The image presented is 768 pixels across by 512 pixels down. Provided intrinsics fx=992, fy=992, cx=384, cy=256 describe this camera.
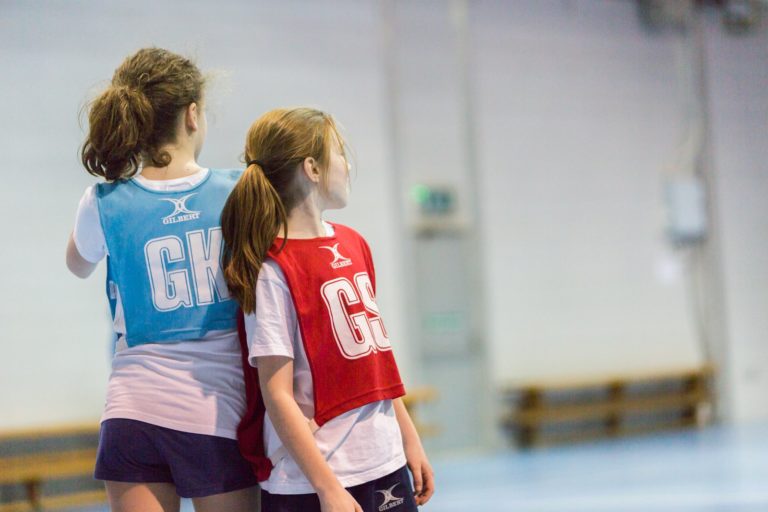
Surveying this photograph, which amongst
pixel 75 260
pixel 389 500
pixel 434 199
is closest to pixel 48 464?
pixel 434 199

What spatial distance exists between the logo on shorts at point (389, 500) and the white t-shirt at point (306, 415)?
0.03 m

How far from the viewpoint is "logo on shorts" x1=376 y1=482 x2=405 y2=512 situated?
165cm

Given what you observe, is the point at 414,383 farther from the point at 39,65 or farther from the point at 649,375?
the point at 39,65

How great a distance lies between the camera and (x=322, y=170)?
1.69 metres

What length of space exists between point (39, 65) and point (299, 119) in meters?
4.88

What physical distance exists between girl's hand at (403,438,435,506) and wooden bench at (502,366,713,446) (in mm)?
5968

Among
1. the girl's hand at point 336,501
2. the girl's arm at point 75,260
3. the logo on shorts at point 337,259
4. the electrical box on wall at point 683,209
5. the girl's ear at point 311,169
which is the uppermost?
the electrical box on wall at point 683,209

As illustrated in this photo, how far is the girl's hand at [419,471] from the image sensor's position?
5.83 feet

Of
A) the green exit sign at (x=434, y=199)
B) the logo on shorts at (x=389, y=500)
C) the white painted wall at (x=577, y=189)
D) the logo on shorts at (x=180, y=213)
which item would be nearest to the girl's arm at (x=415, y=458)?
the logo on shorts at (x=389, y=500)

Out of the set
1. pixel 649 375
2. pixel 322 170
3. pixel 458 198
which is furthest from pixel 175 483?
pixel 649 375

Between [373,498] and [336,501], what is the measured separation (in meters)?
0.12

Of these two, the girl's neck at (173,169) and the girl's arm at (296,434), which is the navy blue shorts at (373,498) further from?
the girl's neck at (173,169)

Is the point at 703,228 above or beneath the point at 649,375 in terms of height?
above

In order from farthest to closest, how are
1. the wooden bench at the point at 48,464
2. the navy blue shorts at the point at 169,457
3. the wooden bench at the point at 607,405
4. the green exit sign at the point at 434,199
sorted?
the wooden bench at the point at 607,405 → the green exit sign at the point at 434,199 → the wooden bench at the point at 48,464 → the navy blue shorts at the point at 169,457
